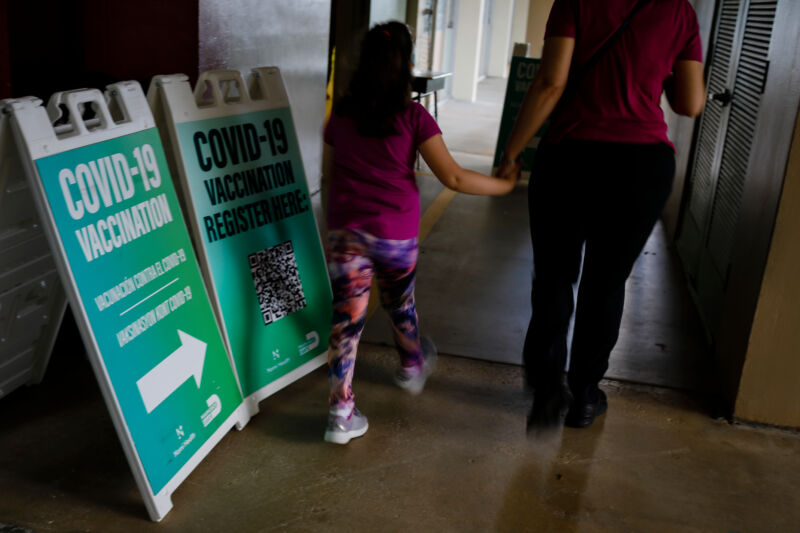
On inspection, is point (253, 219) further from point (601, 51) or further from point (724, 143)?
point (724, 143)

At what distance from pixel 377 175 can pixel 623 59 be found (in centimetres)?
95

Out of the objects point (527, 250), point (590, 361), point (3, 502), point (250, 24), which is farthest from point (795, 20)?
point (3, 502)

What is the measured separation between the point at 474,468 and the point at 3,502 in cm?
163

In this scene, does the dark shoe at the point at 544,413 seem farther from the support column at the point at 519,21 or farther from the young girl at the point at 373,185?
the support column at the point at 519,21

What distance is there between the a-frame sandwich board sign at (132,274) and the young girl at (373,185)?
1.62 ft

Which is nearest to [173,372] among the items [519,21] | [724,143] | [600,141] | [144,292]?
[144,292]

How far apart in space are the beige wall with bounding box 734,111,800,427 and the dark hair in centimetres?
155

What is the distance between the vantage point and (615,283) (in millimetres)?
2852

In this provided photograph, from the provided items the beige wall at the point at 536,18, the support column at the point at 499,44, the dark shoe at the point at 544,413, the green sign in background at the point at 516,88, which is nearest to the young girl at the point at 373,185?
the dark shoe at the point at 544,413

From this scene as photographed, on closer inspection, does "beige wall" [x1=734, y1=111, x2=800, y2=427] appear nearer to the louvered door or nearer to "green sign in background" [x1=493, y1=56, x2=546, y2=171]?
the louvered door

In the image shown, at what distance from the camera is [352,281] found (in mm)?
2816

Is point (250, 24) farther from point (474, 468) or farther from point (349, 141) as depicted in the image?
point (474, 468)

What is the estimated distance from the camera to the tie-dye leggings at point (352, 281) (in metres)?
2.77

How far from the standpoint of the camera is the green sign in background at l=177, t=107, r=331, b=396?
9.30 feet
